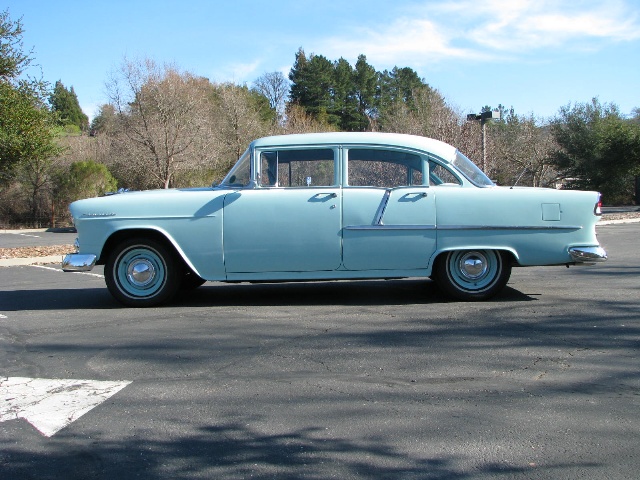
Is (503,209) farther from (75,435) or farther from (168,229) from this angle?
(75,435)

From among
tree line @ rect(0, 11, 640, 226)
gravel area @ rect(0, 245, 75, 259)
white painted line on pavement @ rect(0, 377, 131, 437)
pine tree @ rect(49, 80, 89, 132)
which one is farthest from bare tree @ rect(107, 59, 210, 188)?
pine tree @ rect(49, 80, 89, 132)

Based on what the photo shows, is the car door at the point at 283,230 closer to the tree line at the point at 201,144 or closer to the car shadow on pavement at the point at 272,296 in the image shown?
the car shadow on pavement at the point at 272,296

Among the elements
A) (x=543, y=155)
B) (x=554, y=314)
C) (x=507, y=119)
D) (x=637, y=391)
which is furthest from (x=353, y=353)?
(x=507, y=119)

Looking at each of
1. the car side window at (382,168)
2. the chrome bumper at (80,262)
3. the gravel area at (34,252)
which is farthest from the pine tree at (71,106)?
the car side window at (382,168)

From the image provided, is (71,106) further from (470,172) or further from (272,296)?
(470,172)

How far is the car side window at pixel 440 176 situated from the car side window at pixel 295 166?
1.10 m

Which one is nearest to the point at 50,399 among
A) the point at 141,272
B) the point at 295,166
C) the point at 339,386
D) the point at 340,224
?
the point at 339,386

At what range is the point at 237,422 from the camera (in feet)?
12.4

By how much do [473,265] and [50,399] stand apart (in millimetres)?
4534

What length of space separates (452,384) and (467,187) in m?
3.20

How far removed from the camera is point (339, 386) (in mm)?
4344

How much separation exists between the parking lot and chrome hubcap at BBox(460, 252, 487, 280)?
410 mm

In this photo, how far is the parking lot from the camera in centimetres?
329

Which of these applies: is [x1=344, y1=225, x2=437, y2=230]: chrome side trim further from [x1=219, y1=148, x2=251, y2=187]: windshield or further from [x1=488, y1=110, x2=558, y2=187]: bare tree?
[x1=488, y1=110, x2=558, y2=187]: bare tree
